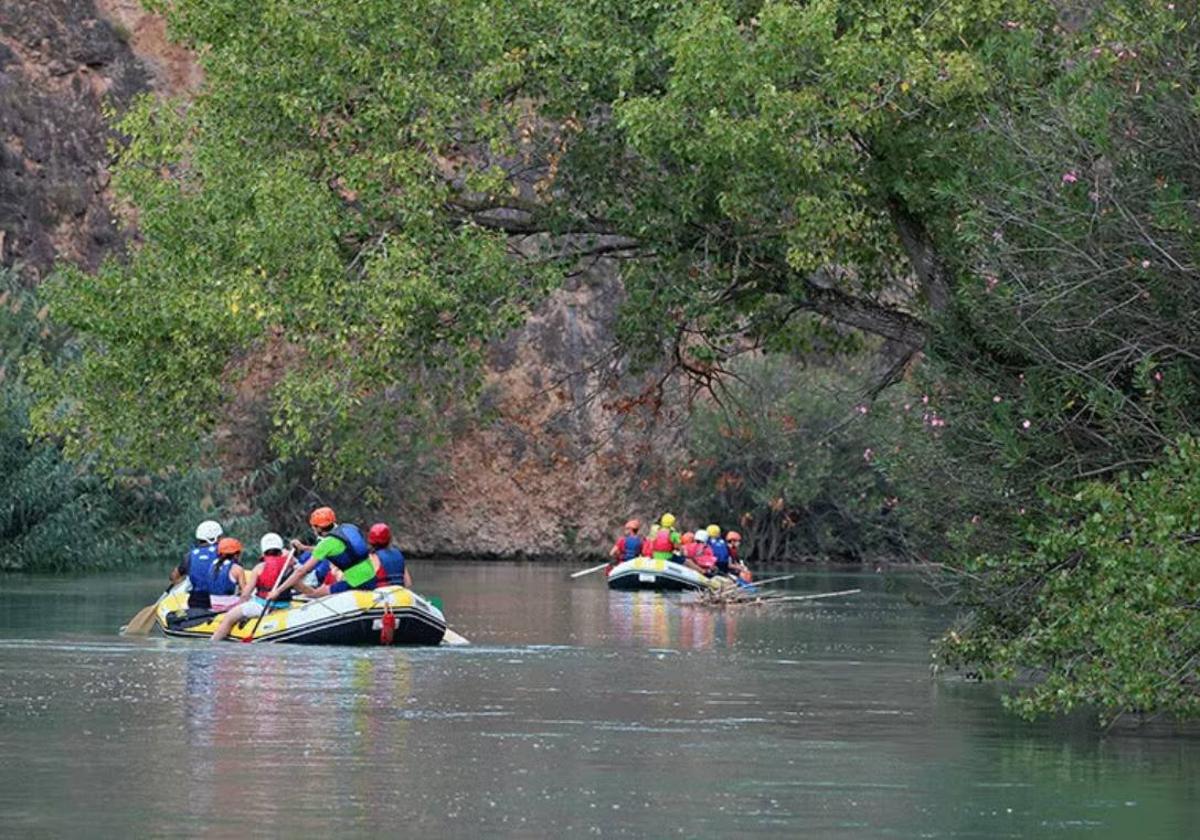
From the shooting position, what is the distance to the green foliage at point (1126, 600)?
18141 mm

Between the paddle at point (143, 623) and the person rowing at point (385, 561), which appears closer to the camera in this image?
the person rowing at point (385, 561)

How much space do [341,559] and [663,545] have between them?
87.3ft

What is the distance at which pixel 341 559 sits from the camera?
30.6 meters

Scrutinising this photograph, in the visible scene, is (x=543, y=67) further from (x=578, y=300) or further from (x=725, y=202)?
(x=578, y=300)

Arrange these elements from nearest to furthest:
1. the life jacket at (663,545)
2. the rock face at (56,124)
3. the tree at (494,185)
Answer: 1. the tree at (494,185)
2. the life jacket at (663,545)
3. the rock face at (56,124)

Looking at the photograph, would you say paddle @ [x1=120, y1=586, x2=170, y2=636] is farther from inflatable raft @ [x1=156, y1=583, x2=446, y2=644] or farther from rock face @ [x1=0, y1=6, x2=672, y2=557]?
rock face @ [x1=0, y1=6, x2=672, y2=557]

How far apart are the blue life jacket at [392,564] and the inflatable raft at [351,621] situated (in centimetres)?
53

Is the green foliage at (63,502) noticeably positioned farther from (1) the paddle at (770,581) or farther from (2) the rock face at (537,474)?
(2) the rock face at (537,474)

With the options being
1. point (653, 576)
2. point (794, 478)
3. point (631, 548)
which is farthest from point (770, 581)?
point (794, 478)

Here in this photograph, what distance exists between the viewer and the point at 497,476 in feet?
258

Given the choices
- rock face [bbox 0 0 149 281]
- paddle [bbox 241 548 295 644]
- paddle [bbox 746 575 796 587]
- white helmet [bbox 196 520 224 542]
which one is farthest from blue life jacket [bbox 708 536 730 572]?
paddle [bbox 241 548 295 644]

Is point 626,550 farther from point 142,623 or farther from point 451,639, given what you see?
point 451,639

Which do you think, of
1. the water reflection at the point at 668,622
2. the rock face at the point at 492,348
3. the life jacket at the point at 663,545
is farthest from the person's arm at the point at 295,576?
the rock face at the point at 492,348

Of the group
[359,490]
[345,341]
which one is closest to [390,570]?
[345,341]
